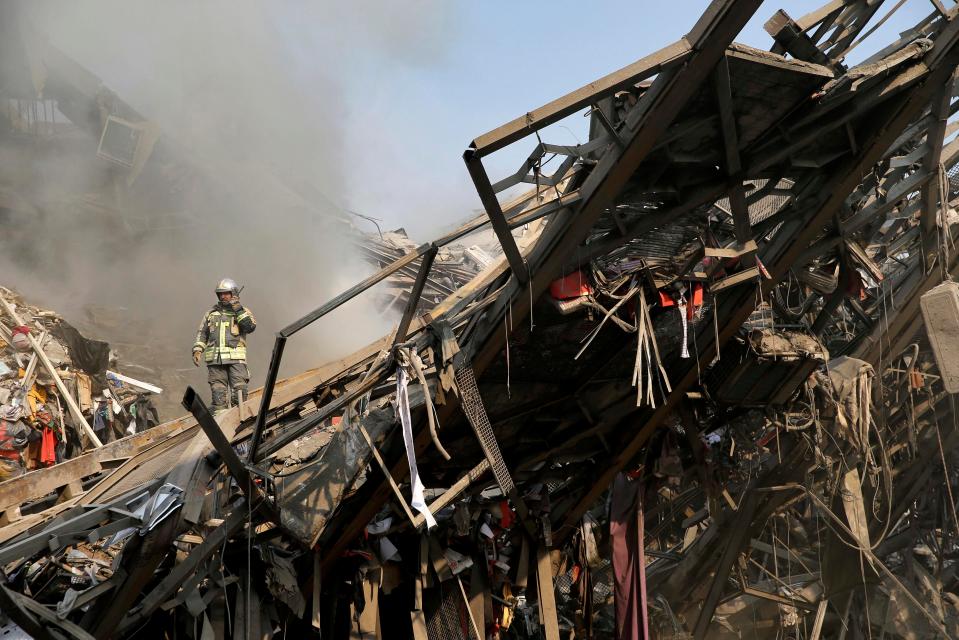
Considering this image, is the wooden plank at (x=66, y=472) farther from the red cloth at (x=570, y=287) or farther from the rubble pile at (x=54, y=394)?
the red cloth at (x=570, y=287)

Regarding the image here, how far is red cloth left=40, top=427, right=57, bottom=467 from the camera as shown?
10.7 metres

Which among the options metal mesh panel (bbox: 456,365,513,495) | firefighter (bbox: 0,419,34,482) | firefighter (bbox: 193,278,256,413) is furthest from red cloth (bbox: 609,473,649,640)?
firefighter (bbox: 0,419,34,482)

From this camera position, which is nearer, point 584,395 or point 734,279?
point 734,279

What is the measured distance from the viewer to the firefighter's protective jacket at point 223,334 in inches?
404

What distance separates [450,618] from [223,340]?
170 inches

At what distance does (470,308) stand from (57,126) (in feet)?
62.6

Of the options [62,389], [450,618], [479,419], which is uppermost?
[62,389]

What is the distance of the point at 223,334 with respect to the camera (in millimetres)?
10297

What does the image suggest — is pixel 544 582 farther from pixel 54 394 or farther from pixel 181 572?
pixel 54 394

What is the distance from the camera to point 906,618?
10.8m

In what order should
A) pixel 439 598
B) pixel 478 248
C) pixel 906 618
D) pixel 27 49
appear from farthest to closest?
1. pixel 478 248
2. pixel 27 49
3. pixel 906 618
4. pixel 439 598

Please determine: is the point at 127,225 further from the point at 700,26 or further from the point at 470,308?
the point at 700,26

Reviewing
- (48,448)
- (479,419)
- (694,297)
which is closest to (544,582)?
(479,419)

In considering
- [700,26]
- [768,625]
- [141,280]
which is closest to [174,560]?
[700,26]
